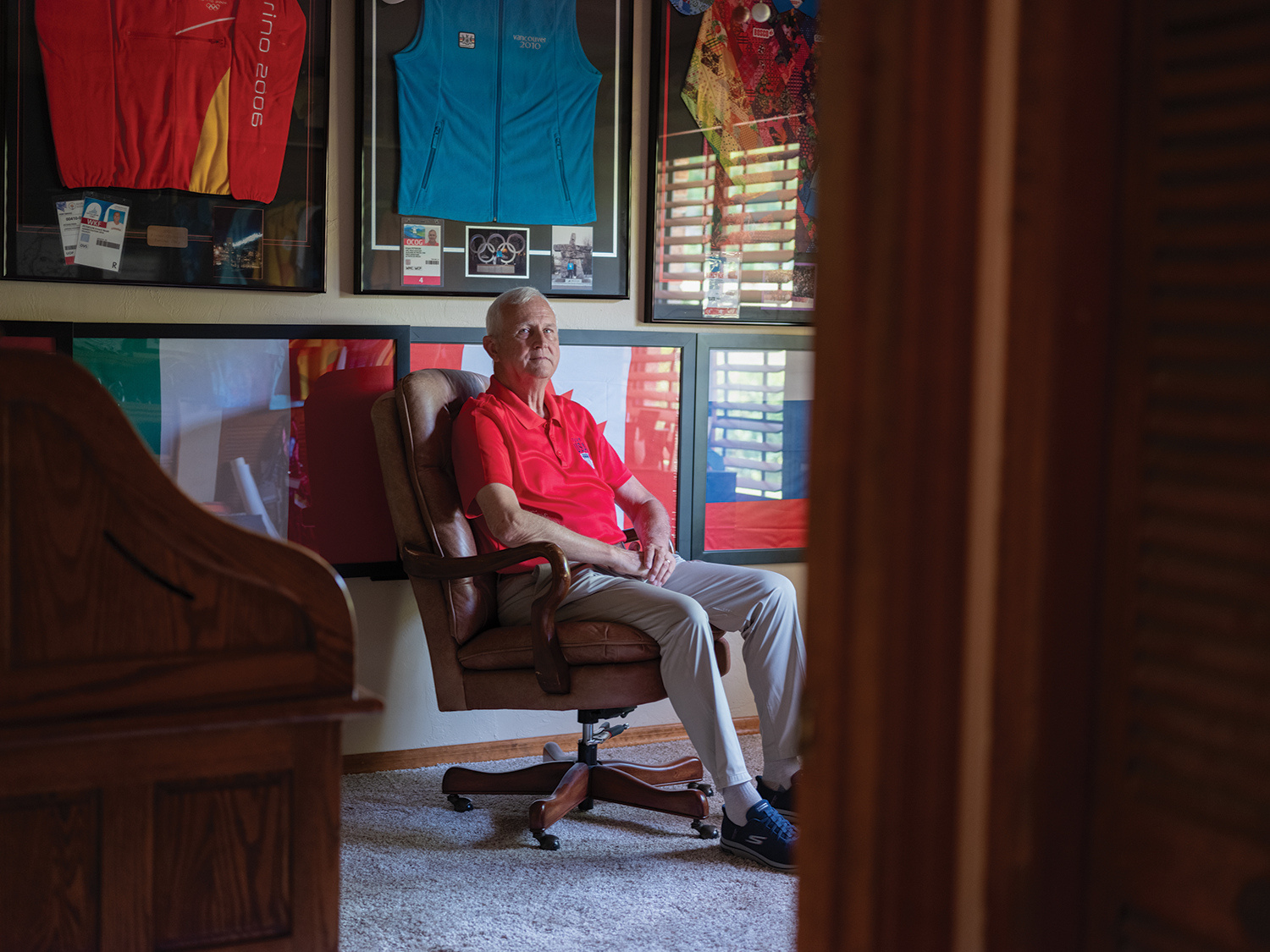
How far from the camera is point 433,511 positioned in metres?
2.83

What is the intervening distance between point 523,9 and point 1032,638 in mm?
2944

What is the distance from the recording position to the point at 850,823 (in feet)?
2.63

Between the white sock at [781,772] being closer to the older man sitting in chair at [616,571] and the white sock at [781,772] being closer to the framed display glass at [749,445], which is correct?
the older man sitting in chair at [616,571]

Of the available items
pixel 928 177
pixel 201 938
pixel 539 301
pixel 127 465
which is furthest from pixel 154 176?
pixel 928 177

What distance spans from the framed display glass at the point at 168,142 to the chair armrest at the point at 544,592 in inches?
38.3

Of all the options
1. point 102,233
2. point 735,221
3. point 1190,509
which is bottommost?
point 1190,509

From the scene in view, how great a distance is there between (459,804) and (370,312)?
1.43 m

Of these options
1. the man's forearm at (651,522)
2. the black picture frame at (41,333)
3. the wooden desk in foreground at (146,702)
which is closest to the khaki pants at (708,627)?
the man's forearm at (651,522)

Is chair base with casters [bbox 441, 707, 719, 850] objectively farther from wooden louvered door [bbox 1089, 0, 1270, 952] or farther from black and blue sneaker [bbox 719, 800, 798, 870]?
wooden louvered door [bbox 1089, 0, 1270, 952]

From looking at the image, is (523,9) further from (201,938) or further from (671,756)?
(201,938)

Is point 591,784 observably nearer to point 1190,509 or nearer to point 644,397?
point 644,397

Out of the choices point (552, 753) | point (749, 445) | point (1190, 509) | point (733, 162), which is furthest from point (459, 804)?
point (1190, 509)

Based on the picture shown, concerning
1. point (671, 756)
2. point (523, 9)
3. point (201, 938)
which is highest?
point (523, 9)

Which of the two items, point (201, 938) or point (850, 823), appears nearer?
point (850, 823)
